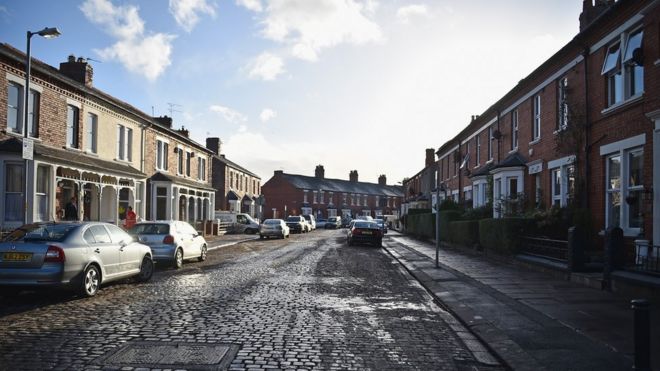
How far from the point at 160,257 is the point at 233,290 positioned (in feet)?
17.4

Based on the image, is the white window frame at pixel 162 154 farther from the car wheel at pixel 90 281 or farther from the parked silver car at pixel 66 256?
the car wheel at pixel 90 281

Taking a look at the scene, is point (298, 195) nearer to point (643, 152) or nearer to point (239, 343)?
point (643, 152)

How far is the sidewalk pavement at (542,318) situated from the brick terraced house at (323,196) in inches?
2553

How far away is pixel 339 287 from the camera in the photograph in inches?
471

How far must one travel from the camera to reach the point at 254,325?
7680mm

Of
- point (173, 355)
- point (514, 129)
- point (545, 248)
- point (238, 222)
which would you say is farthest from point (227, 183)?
point (173, 355)

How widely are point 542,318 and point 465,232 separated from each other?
14.5 m

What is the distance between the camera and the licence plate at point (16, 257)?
9270mm

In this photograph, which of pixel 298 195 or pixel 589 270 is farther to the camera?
pixel 298 195

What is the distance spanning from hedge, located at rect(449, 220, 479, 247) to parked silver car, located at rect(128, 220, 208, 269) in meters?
11.3

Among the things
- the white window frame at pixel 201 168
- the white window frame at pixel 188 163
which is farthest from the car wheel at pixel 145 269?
the white window frame at pixel 201 168

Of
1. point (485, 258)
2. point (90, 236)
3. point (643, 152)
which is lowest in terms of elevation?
point (485, 258)

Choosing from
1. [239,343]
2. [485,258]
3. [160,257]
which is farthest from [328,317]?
[485,258]

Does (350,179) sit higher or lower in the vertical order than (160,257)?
higher
